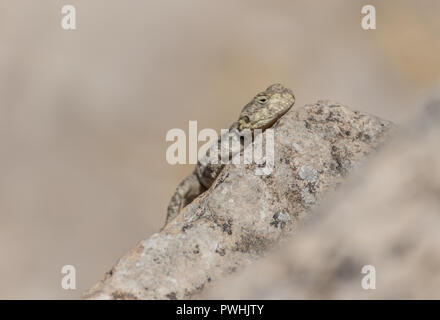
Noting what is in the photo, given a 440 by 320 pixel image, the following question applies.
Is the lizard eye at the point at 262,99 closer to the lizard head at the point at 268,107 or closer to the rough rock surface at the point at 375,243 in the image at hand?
the lizard head at the point at 268,107

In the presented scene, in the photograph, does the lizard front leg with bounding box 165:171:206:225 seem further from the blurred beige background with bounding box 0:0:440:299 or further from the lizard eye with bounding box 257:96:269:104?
the blurred beige background with bounding box 0:0:440:299

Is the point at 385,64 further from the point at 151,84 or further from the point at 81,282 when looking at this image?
the point at 81,282

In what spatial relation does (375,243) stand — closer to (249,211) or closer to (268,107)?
(249,211)

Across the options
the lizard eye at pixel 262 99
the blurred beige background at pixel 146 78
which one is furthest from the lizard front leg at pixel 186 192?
the blurred beige background at pixel 146 78

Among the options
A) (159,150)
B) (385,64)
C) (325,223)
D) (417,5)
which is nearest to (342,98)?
(385,64)

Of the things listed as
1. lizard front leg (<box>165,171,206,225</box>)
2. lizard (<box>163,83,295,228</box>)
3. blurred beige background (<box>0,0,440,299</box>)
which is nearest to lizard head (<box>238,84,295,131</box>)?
lizard (<box>163,83,295,228</box>)

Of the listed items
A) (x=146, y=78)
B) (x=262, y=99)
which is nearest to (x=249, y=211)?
(x=262, y=99)
